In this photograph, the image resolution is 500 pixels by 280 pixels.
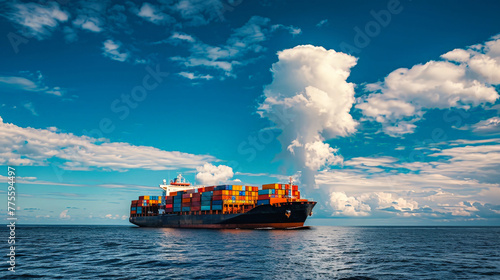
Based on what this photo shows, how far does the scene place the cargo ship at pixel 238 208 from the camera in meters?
79.9

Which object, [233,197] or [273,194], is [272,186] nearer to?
[273,194]

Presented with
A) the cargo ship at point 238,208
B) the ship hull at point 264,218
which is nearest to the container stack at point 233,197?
the cargo ship at point 238,208

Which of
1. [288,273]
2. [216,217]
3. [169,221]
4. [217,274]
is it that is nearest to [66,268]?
[217,274]

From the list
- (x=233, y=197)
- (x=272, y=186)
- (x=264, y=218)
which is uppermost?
(x=272, y=186)

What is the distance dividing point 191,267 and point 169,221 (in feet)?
266

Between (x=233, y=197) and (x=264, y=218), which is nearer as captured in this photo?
(x=264, y=218)

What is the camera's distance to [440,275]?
28734 mm

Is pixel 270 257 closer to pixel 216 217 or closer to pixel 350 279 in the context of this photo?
pixel 350 279

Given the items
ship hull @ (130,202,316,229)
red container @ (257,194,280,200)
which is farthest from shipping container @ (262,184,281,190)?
ship hull @ (130,202,316,229)

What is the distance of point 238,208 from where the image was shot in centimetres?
8938

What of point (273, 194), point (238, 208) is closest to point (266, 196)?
point (273, 194)

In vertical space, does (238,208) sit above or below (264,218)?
above

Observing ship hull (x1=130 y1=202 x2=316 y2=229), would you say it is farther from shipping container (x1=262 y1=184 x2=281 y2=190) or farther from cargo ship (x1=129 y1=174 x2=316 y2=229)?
shipping container (x1=262 y1=184 x2=281 y2=190)

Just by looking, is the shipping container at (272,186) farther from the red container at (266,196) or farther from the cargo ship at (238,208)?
the red container at (266,196)
